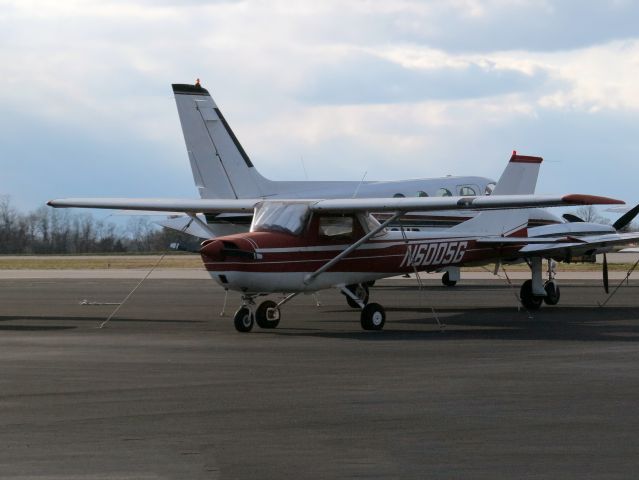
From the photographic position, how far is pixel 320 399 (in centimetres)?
1182

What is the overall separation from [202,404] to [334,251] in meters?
10.1

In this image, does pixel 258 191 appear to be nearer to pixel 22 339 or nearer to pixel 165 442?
pixel 22 339

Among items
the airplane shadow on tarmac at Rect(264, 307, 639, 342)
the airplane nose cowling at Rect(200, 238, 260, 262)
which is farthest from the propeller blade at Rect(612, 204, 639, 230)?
the airplane nose cowling at Rect(200, 238, 260, 262)

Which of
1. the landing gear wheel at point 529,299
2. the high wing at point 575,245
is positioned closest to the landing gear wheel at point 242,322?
the high wing at point 575,245

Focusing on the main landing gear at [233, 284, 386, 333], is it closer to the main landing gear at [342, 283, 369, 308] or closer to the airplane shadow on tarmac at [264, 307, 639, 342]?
the main landing gear at [342, 283, 369, 308]

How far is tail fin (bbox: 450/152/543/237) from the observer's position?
24.9 meters

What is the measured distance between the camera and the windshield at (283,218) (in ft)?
68.2

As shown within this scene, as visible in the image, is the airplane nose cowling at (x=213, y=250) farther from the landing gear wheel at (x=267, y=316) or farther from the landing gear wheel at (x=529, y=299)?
the landing gear wheel at (x=529, y=299)

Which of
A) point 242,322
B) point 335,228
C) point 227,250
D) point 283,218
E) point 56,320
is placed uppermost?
point 283,218

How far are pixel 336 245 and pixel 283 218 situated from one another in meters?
1.15

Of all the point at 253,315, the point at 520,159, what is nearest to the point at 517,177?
the point at 520,159

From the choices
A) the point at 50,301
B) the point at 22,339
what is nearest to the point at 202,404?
the point at 22,339

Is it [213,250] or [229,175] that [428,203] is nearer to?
[213,250]

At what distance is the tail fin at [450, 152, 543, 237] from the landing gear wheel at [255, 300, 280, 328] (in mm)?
4900
